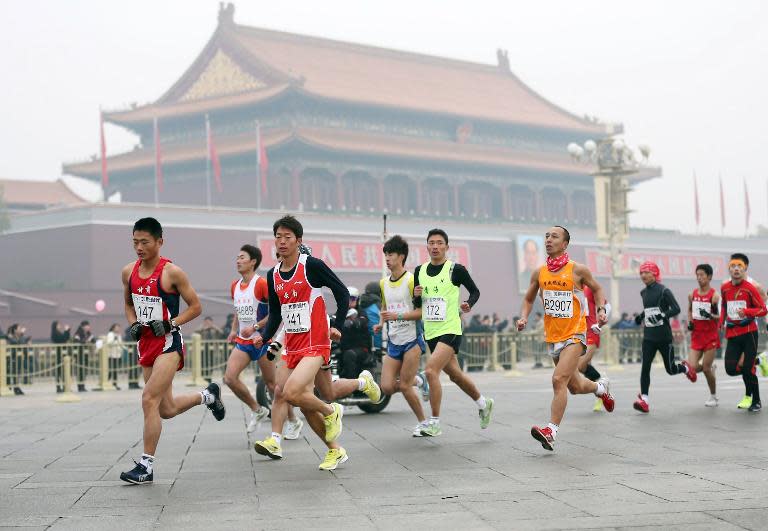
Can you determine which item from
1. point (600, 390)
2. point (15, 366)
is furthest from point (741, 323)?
point (15, 366)

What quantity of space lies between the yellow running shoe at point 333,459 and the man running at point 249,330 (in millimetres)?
2075

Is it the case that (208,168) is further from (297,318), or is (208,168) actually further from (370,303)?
(297,318)

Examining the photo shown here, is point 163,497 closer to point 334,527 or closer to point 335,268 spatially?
point 334,527

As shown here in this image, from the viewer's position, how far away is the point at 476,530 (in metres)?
5.49

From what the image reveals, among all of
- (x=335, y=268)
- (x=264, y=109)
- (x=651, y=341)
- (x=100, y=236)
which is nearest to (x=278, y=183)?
(x=264, y=109)

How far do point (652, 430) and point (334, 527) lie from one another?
191 inches

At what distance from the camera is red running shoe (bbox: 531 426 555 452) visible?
8344mm

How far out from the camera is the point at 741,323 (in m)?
11.6

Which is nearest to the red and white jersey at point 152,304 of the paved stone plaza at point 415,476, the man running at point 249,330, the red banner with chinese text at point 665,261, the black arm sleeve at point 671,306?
the paved stone plaza at point 415,476

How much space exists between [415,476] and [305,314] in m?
1.31

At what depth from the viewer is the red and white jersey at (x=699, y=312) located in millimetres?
12117

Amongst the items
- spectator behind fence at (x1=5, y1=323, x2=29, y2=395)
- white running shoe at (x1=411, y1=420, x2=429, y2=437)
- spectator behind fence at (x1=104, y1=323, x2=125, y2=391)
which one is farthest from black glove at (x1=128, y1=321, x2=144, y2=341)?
spectator behind fence at (x1=104, y1=323, x2=125, y2=391)

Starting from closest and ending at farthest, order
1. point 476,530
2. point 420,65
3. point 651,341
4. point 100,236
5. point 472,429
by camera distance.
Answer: point 476,530, point 472,429, point 651,341, point 100,236, point 420,65

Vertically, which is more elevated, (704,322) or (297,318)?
(297,318)
